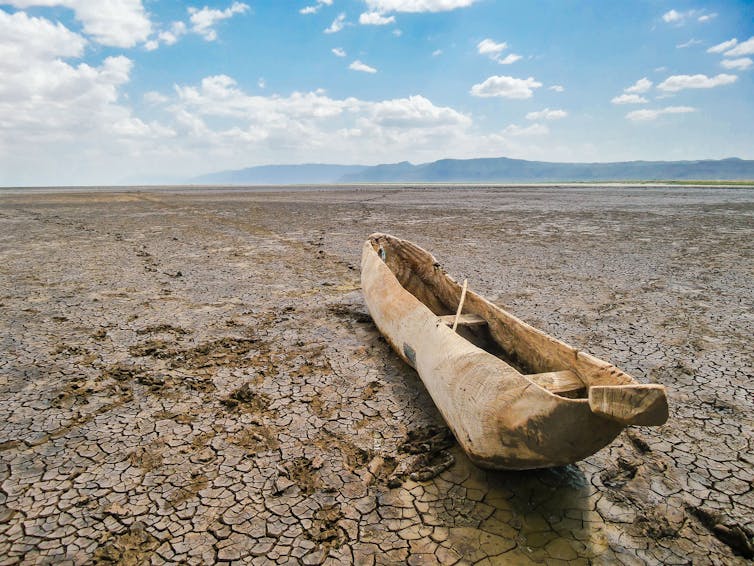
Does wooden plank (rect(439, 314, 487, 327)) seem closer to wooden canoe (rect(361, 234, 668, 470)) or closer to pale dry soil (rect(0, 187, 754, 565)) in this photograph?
wooden canoe (rect(361, 234, 668, 470))

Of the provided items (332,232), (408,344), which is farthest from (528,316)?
(332,232)

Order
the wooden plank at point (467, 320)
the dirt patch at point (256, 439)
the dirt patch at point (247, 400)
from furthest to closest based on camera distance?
1. the wooden plank at point (467, 320)
2. the dirt patch at point (247, 400)
3. the dirt patch at point (256, 439)

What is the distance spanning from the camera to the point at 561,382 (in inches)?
95.1

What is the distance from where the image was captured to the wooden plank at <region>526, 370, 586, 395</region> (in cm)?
236

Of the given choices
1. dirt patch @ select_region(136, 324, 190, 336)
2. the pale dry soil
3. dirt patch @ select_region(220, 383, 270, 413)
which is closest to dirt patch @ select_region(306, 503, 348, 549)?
the pale dry soil

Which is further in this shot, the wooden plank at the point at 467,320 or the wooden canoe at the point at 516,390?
the wooden plank at the point at 467,320

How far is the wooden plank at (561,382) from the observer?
2.36 metres

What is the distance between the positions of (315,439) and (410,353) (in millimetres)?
1038

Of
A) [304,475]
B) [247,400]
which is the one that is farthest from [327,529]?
[247,400]

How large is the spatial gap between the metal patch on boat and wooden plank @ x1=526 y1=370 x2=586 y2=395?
1.16m

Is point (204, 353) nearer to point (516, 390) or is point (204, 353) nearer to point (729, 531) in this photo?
point (516, 390)

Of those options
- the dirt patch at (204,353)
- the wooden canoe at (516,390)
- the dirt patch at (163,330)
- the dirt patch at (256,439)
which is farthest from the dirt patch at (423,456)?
the dirt patch at (163,330)

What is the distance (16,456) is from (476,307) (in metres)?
3.55

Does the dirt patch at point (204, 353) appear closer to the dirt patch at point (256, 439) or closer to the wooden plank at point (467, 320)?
the dirt patch at point (256, 439)
